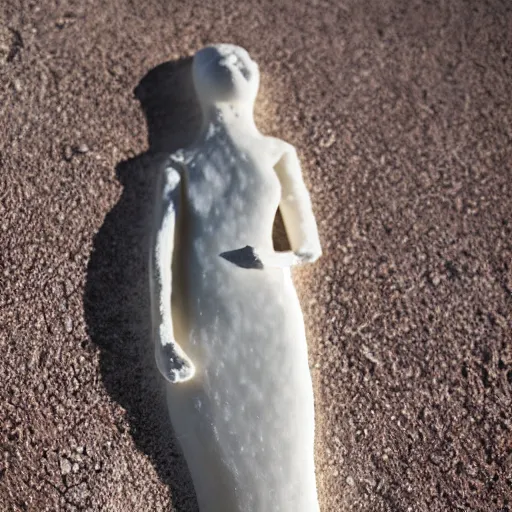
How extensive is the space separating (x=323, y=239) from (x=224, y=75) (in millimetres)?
472

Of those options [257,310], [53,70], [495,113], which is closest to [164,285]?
[257,310]

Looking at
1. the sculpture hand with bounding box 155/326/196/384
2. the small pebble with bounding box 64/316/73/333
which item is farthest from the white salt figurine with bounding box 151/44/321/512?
the small pebble with bounding box 64/316/73/333

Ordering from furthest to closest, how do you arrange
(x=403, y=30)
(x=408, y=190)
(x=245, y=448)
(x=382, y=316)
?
(x=403, y=30), (x=408, y=190), (x=382, y=316), (x=245, y=448)

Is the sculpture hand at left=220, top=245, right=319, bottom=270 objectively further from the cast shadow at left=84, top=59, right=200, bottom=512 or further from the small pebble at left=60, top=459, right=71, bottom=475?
the small pebble at left=60, top=459, right=71, bottom=475

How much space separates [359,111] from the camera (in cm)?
193

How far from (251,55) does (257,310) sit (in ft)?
2.47

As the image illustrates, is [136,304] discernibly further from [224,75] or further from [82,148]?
[224,75]

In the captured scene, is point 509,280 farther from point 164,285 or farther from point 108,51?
point 108,51

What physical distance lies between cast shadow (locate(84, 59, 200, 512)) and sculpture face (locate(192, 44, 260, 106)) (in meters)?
0.12

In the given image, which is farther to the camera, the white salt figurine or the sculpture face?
the sculpture face

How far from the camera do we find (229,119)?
1785 millimetres

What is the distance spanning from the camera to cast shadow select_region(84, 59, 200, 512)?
160cm

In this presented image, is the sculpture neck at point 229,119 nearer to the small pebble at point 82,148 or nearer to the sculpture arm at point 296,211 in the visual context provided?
the sculpture arm at point 296,211

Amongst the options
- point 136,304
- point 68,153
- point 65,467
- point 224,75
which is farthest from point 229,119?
point 65,467
